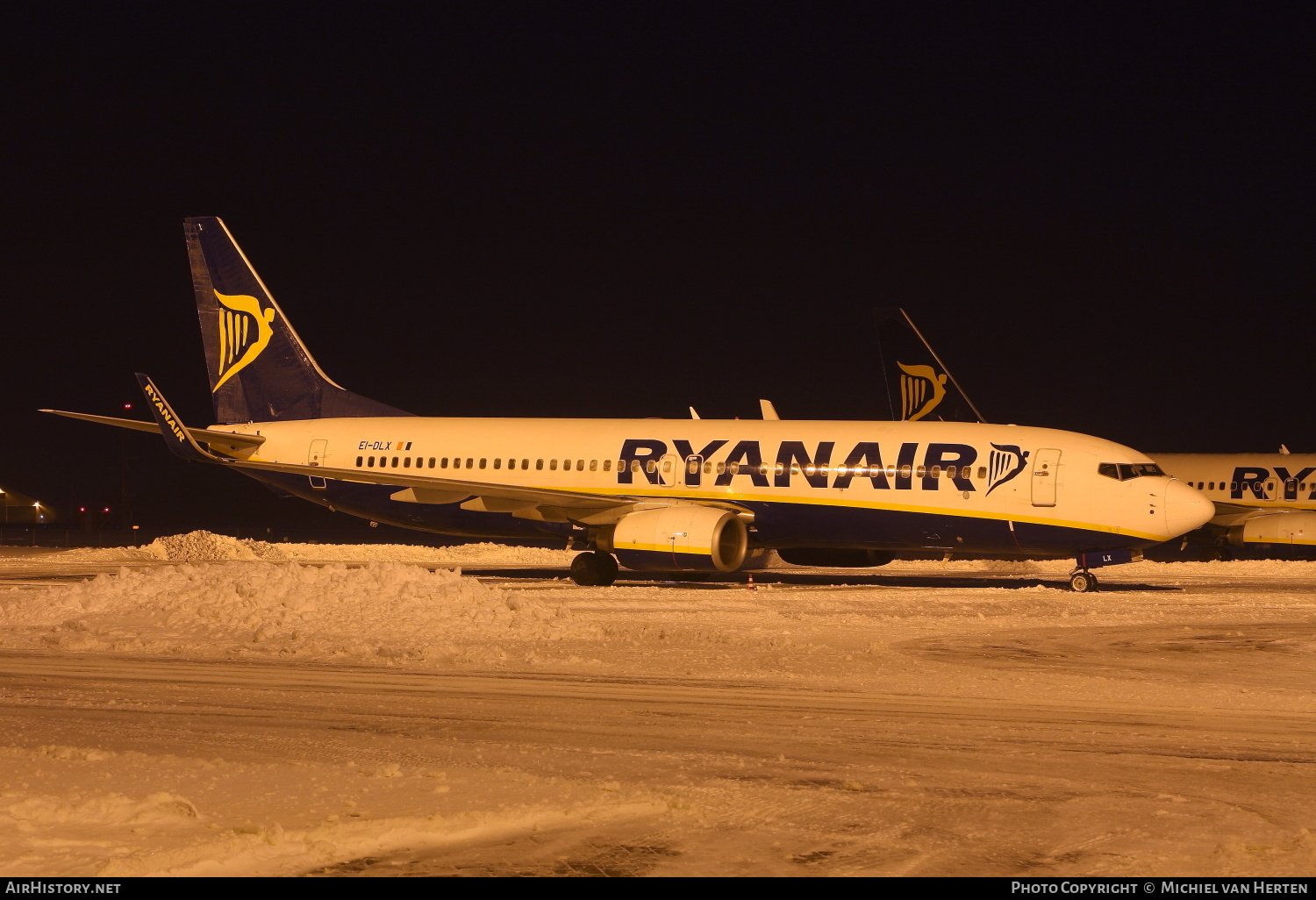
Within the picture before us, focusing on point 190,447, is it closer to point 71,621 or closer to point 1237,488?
point 71,621

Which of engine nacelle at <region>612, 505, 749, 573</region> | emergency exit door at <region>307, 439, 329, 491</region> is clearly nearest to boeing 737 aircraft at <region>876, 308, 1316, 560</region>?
engine nacelle at <region>612, 505, 749, 573</region>

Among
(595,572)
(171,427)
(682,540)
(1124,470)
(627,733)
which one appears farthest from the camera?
(171,427)

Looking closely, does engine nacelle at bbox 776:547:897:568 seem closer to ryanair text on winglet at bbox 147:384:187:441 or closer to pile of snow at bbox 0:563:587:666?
pile of snow at bbox 0:563:587:666

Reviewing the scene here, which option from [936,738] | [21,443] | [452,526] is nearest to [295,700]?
[936,738]

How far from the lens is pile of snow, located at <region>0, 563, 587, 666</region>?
18.9 m

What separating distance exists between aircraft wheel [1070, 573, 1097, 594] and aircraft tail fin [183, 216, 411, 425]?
17.8 meters

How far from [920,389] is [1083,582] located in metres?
20.5

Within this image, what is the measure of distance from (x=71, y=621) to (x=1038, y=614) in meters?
15.5

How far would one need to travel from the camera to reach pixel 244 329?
1499 inches

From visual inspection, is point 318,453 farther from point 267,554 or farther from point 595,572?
point 267,554

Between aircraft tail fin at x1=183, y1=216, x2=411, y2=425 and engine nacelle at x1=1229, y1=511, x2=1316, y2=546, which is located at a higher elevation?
aircraft tail fin at x1=183, y1=216, x2=411, y2=425

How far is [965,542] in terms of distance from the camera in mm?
29938

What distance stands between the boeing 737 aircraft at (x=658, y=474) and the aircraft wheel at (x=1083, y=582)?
0.04 metres
